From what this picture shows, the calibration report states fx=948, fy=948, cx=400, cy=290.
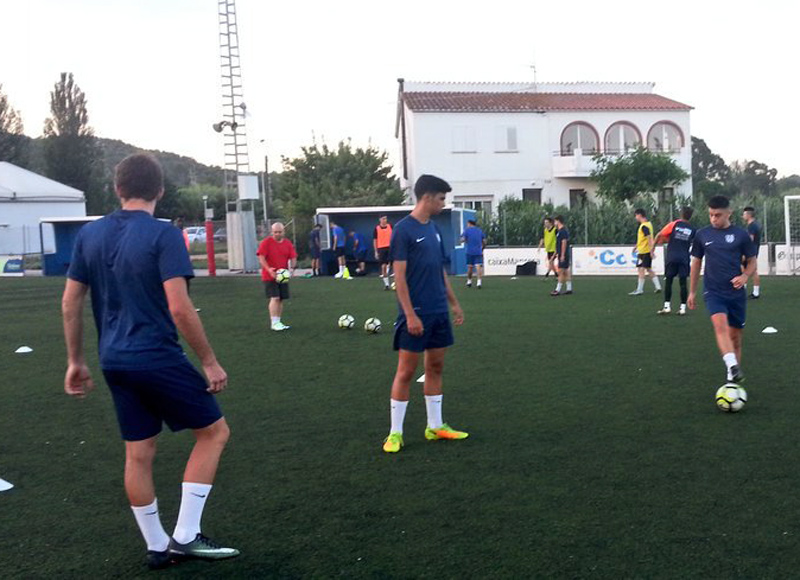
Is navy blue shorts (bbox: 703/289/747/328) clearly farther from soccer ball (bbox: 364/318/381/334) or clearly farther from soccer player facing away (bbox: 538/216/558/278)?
soccer player facing away (bbox: 538/216/558/278)

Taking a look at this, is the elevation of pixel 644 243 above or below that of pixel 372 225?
below

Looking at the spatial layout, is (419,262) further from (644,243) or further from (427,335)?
(644,243)

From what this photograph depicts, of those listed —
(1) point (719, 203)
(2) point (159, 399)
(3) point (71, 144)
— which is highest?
(3) point (71, 144)

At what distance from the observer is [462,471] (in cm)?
625

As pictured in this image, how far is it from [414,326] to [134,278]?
2.67m

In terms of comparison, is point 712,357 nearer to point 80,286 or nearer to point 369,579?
point 369,579

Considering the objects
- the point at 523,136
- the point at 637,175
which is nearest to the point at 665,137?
the point at 523,136

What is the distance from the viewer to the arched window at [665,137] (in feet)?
161

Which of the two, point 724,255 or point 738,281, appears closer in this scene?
point 738,281

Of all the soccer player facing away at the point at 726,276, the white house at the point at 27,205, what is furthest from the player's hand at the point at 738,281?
the white house at the point at 27,205

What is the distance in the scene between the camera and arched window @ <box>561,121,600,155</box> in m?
48.0

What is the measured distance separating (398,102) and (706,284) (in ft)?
146

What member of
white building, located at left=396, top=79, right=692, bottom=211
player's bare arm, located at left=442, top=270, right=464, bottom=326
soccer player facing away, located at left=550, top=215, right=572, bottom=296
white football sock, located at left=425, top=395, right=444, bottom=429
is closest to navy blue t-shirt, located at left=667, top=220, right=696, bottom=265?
soccer player facing away, located at left=550, top=215, right=572, bottom=296

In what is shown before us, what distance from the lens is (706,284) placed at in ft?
28.6
